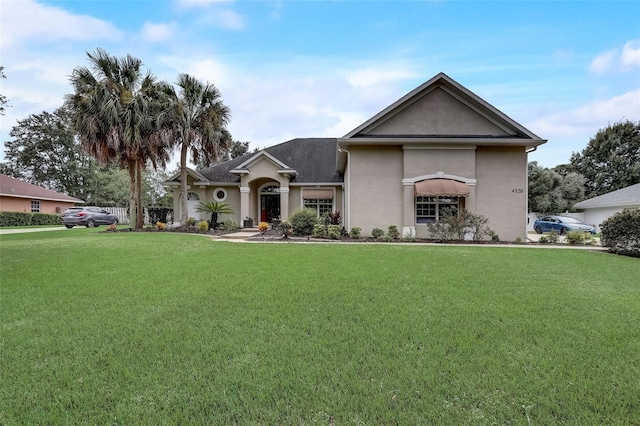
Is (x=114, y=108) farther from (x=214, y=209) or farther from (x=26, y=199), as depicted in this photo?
(x=26, y=199)

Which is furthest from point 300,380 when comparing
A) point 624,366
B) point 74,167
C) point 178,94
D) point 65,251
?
point 74,167

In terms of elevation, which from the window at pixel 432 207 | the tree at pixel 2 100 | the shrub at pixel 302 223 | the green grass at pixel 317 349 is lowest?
the green grass at pixel 317 349

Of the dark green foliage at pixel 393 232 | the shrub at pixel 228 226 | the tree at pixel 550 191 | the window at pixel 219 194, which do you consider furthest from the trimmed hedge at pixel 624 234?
the window at pixel 219 194

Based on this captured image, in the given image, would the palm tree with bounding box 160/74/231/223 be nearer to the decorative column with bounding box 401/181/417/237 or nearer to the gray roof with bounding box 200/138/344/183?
the gray roof with bounding box 200/138/344/183

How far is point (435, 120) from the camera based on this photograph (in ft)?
53.7

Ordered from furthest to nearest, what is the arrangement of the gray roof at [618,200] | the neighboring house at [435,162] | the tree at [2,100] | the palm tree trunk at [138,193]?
the gray roof at [618,200], the palm tree trunk at [138,193], the neighboring house at [435,162], the tree at [2,100]

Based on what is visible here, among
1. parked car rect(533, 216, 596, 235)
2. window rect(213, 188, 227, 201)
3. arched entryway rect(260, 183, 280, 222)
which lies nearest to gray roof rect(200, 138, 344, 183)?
window rect(213, 188, 227, 201)

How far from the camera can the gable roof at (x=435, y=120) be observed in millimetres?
15922

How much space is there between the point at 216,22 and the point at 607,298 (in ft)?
55.7

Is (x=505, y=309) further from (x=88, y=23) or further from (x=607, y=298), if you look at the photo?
(x=88, y=23)

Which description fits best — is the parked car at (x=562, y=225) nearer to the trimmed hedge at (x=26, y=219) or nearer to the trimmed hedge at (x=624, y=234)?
the trimmed hedge at (x=624, y=234)

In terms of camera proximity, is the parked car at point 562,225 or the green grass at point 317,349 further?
the parked car at point 562,225

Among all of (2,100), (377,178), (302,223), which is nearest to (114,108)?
(2,100)

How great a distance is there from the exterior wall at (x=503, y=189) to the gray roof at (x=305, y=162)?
932 cm
